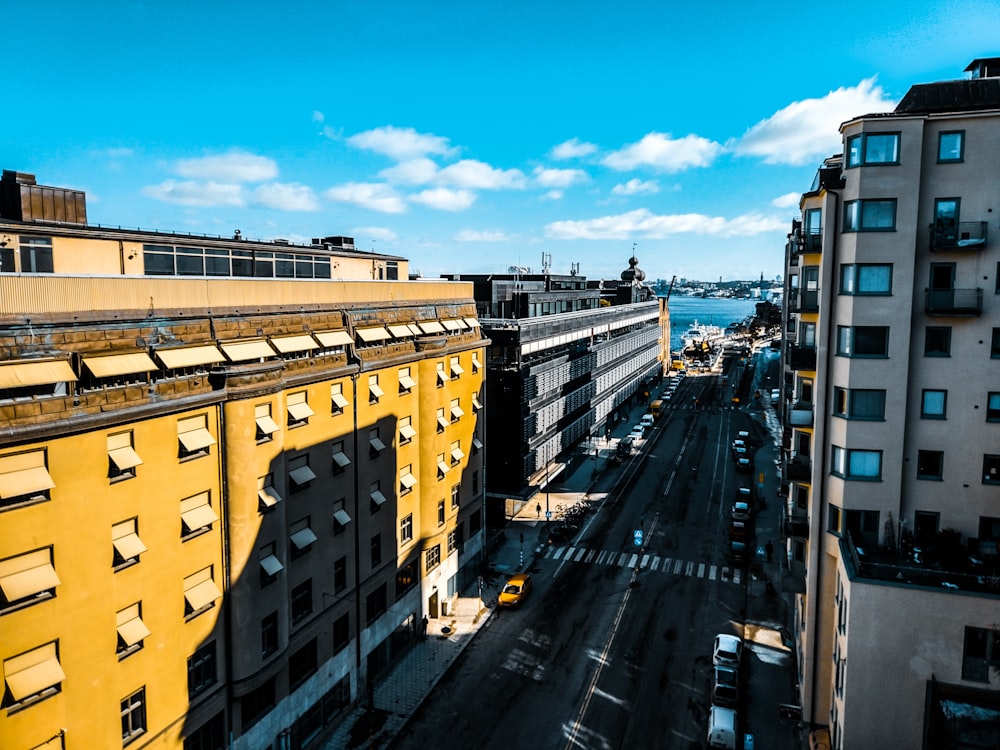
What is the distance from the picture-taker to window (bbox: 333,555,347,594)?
31.0 meters

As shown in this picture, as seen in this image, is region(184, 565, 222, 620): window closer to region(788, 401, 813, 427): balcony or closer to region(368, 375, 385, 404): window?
region(368, 375, 385, 404): window

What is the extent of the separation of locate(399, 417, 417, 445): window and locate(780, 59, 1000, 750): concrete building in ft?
68.3

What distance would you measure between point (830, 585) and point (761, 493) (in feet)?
126

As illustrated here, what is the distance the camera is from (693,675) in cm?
3488

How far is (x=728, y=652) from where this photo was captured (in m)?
34.3

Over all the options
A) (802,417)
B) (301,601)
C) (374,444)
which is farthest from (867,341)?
(301,601)

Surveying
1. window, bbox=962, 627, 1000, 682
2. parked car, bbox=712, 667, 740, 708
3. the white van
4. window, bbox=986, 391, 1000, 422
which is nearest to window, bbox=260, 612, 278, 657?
the white van

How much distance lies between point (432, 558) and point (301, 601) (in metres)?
12.6

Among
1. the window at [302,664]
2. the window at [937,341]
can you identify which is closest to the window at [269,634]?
the window at [302,664]

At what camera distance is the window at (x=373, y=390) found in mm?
33250

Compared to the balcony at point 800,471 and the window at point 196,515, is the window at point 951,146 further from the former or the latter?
the window at point 196,515

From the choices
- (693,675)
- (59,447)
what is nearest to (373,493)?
(59,447)

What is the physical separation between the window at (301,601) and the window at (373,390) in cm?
915

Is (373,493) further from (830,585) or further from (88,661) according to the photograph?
(830,585)
